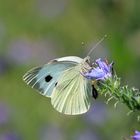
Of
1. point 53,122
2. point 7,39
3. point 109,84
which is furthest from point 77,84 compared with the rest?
point 7,39

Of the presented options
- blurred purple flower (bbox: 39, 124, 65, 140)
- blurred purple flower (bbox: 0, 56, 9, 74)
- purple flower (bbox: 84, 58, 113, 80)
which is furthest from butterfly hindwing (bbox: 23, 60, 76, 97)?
blurred purple flower (bbox: 0, 56, 9, 74)

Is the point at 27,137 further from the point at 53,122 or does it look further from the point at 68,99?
the point at 68,99

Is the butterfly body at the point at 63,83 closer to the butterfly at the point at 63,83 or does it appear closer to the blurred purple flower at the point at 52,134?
the butterfly at the point at 63,83

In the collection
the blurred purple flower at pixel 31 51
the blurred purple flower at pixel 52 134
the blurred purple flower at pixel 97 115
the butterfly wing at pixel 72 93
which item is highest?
the butterfly wing at pixel 72 93

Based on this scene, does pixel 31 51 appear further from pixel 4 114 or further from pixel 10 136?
pixel 10 136

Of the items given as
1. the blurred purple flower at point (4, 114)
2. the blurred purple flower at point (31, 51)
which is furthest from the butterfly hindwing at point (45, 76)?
the blurred purple flower at point (31, 51)

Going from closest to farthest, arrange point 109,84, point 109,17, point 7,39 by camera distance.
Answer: point 109,84
point 109,17
point 7,39

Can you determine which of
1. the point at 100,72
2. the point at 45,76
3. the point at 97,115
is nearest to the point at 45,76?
the point at 45,76
